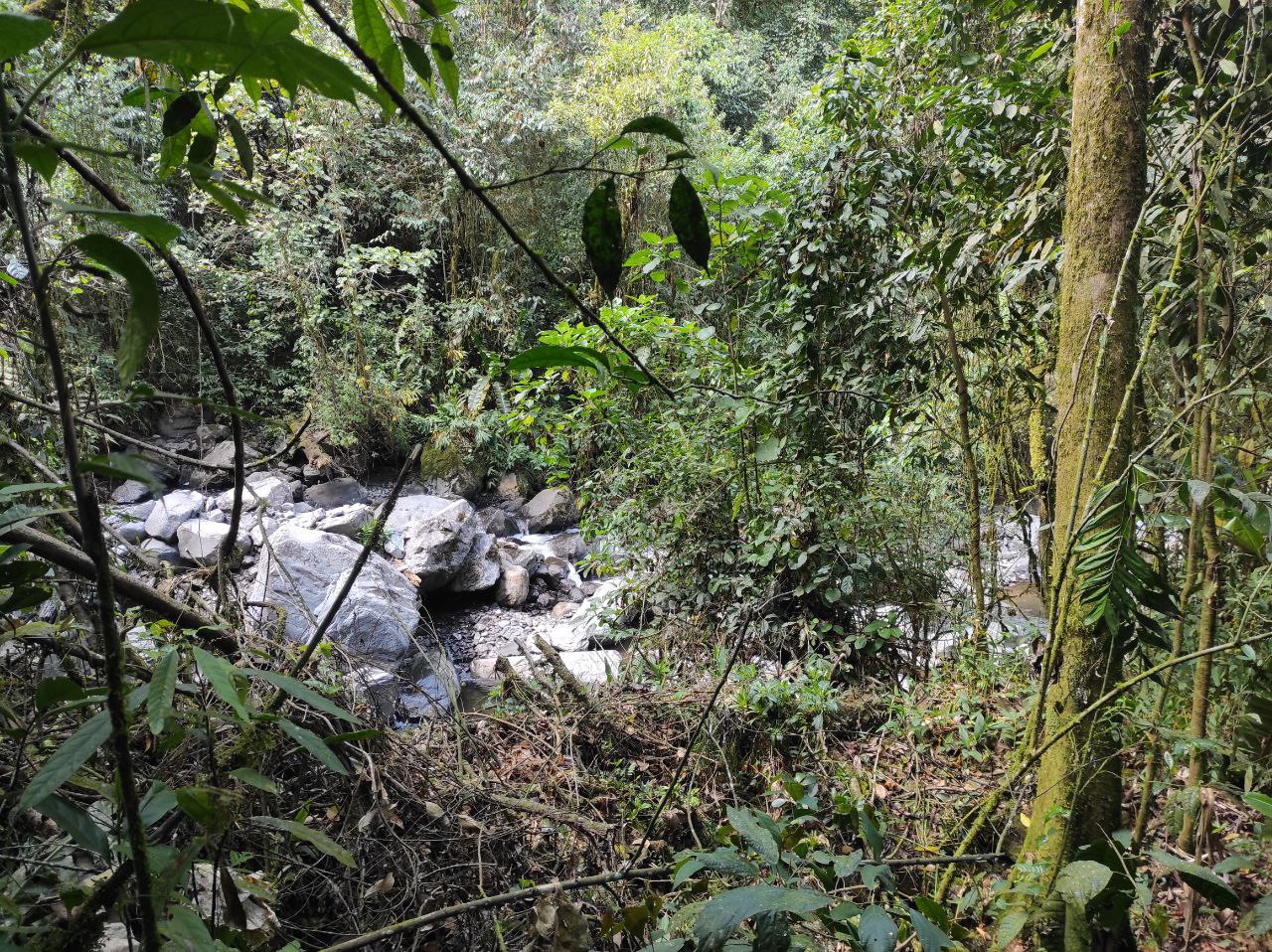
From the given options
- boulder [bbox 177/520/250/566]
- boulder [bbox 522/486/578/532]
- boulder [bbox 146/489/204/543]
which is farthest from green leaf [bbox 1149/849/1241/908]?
boulder [bbox 146/489/204/543]

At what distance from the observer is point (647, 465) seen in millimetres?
3402

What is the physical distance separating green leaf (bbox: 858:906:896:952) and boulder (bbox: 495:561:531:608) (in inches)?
221

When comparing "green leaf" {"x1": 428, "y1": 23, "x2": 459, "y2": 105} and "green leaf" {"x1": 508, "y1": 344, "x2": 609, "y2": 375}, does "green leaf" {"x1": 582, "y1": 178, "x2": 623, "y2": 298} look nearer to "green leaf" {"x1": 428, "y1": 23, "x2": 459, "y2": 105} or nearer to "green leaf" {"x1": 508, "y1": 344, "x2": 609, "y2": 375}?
"green leaf" {"x1": 508, "y1": 344, "x2": 609, "y2": 375}

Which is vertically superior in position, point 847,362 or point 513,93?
point 513,93

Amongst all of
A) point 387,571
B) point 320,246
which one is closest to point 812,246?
point 387,571

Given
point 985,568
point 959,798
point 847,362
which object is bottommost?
point 959,798

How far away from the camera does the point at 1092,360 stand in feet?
4.85

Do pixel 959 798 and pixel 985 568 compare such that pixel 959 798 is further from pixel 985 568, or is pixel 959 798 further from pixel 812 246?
pixel 812 246

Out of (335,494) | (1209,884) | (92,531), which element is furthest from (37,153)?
(335,494)

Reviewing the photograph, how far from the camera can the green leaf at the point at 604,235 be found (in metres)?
0.53

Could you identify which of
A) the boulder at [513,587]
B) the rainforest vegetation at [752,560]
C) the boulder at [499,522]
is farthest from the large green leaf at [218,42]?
the boulder at [499,522]

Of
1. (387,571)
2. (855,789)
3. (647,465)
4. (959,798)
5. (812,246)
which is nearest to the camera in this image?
(959,798)

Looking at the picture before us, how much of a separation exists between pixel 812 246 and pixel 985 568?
1.88 m

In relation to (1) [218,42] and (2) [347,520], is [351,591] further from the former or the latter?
(1) [218,42]
